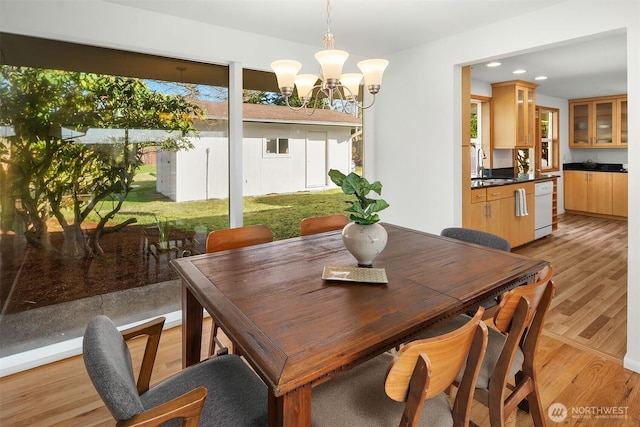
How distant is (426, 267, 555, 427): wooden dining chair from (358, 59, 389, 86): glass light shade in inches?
50.6

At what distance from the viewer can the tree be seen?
2426 millimetres

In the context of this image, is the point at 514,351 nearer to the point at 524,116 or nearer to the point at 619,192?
the point at 524,116

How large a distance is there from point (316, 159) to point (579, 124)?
21.2 ft

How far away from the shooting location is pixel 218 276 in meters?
1.71

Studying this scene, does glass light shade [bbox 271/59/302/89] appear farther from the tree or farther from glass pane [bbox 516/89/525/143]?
glass pane [bbox 516/89/525/143]

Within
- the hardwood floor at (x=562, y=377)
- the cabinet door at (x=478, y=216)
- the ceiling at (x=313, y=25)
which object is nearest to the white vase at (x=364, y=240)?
the hardwood floor at (x=562, y=377)

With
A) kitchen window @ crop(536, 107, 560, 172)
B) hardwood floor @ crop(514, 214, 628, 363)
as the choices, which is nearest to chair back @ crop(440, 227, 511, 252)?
hardwood floor @ crop(514, 214, 628, 363)

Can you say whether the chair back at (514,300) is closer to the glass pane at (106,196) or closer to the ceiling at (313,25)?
the ceiling at (313,25)

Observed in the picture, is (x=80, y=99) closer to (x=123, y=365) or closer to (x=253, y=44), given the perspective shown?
(x=253, y=44)

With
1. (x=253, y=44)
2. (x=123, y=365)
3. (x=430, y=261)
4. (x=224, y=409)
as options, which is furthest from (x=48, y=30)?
(x=430, y=261)

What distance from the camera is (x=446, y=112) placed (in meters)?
3.55

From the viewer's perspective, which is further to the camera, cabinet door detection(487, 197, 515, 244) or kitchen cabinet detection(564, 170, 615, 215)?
kitchen cabinet detection(564, 170, 615, 215)

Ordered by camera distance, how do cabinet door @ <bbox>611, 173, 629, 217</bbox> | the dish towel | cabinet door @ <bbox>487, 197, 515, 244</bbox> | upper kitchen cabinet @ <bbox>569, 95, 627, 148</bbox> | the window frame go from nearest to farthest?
the window frame < cabinet door @ <bbox>487, 197, 515, 244</bbox> < the dish towel < cabinet door @ <bbox>611, 173, 629, 217</bbox> < upper kitchen cabinet @ <bbox>569, 95, 627, 148</bbox>

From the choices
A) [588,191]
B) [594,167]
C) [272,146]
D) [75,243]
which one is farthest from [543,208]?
[75,243]
